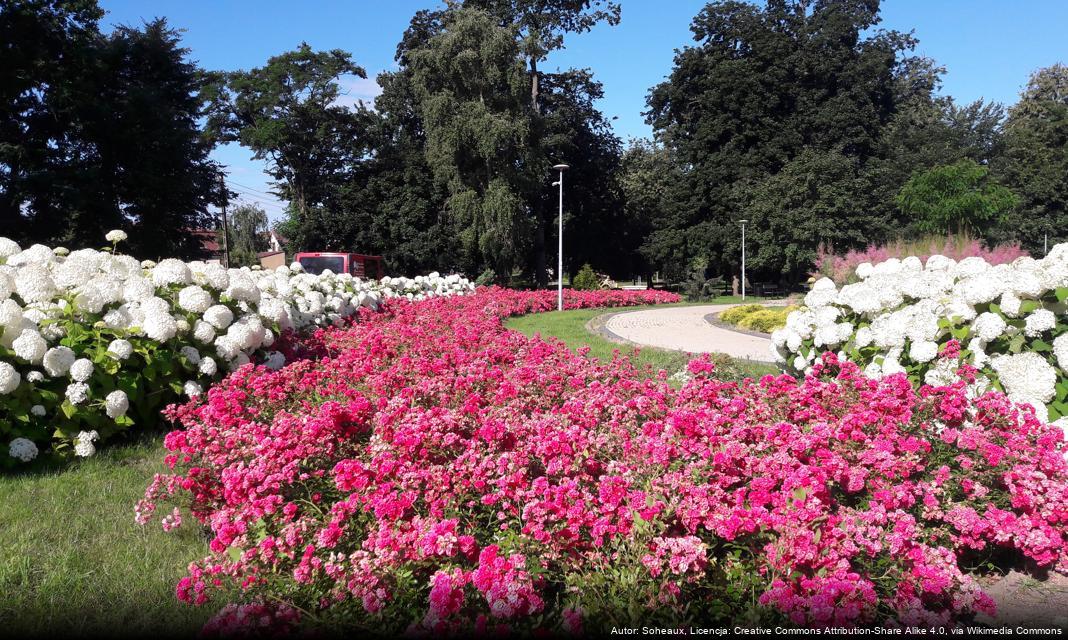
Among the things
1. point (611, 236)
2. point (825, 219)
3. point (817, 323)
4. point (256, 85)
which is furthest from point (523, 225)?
point (817, 323)

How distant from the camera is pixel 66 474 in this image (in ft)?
14.5

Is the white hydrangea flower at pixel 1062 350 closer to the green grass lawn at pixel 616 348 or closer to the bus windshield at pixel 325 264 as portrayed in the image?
the green grass lawn at pixel 616 348

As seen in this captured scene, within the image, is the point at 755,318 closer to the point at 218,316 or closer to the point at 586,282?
the point at 218,316

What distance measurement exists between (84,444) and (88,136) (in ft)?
85.0

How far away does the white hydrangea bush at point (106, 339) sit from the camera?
4523mm

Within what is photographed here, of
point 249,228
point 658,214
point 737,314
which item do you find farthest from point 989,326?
point 249,228

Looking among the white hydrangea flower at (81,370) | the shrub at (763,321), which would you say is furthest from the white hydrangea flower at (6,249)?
the shrub at (763,321)

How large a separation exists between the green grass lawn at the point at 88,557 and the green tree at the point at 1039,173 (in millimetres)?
47376

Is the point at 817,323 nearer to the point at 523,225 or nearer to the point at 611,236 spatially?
the point at 523,225

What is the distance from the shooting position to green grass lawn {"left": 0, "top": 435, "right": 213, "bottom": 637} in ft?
8.88

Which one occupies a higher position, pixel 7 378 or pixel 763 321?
pixel 7 378

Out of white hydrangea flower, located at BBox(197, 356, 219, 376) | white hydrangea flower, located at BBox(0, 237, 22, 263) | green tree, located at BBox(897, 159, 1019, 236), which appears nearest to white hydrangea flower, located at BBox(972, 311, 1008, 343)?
white hydrangea flower, located at BBox(197, 356, 219, 376)

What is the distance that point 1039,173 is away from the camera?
4441cm

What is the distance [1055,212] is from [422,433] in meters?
56.0
